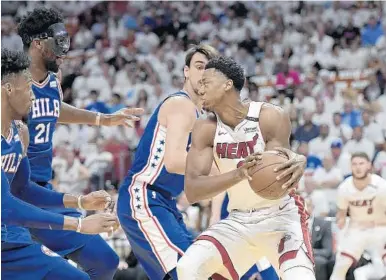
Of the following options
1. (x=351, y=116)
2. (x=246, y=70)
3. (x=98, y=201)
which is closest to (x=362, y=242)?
(x=351, y=116)

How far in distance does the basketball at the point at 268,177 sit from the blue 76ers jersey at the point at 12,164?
1432 mm

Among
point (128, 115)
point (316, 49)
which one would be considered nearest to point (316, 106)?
point (316, 49)

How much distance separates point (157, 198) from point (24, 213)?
1.63 metres

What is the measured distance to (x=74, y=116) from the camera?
6.89 m

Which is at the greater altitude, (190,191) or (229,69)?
(229,69)

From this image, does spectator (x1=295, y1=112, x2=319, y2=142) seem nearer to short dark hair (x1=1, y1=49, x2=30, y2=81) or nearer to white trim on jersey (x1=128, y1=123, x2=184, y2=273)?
white trim on jersey (x1=128, y1=123, x2=184, y2=273)

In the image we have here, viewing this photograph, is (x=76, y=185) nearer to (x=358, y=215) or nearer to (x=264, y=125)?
(x=358, y=215)

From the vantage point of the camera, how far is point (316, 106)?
50.8 ft

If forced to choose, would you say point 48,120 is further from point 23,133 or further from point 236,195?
point 236,195

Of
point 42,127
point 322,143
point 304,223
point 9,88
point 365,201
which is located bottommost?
point 365,201

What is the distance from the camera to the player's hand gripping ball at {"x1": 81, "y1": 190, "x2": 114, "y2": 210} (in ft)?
17.5

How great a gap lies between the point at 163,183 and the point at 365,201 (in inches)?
197

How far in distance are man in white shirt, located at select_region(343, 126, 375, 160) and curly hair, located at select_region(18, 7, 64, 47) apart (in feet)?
27.0

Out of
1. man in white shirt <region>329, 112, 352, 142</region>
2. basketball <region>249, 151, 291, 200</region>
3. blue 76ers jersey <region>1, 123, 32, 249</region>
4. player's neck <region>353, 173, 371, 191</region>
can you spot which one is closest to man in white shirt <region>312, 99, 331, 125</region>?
man in white shirt <region>329, 112, 352, 142</region>
